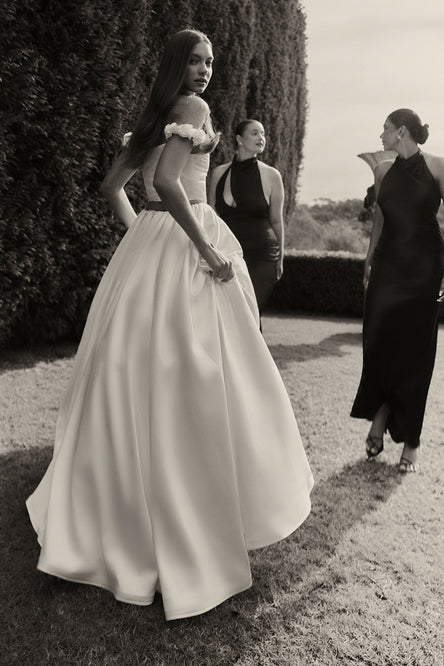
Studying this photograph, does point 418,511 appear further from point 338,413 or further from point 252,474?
point 338,413

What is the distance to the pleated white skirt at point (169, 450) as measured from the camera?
2537mm

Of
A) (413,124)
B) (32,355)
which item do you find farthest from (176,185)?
(32,355)

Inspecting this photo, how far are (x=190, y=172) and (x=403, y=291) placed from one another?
197 centimetres

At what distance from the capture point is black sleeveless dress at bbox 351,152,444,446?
4145 mm

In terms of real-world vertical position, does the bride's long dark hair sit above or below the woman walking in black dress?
above

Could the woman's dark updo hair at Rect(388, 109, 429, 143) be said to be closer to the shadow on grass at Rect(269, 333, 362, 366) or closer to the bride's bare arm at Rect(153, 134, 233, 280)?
the bride's bare arm at Rect(153, 134, 233, 280)

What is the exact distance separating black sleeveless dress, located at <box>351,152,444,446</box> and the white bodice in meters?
1.75

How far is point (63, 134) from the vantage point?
6598mm

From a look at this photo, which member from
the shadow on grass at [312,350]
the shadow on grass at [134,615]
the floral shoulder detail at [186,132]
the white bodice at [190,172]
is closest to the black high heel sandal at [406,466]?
the shadow on grass at [134,615]

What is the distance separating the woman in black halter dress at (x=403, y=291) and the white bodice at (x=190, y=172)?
174 centimetres

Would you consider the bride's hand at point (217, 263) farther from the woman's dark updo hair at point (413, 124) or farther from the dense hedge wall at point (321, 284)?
the dense hedge wall at point (321, 284)

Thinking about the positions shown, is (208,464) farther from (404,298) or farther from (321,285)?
(321,285)

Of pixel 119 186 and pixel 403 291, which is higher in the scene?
pixel 119 186

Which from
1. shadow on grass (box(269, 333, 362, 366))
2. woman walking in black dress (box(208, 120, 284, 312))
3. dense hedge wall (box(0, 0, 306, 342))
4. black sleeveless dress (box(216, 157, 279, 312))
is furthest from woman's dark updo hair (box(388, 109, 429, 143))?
shadow on grass (box(269, 333, 362, 366))
